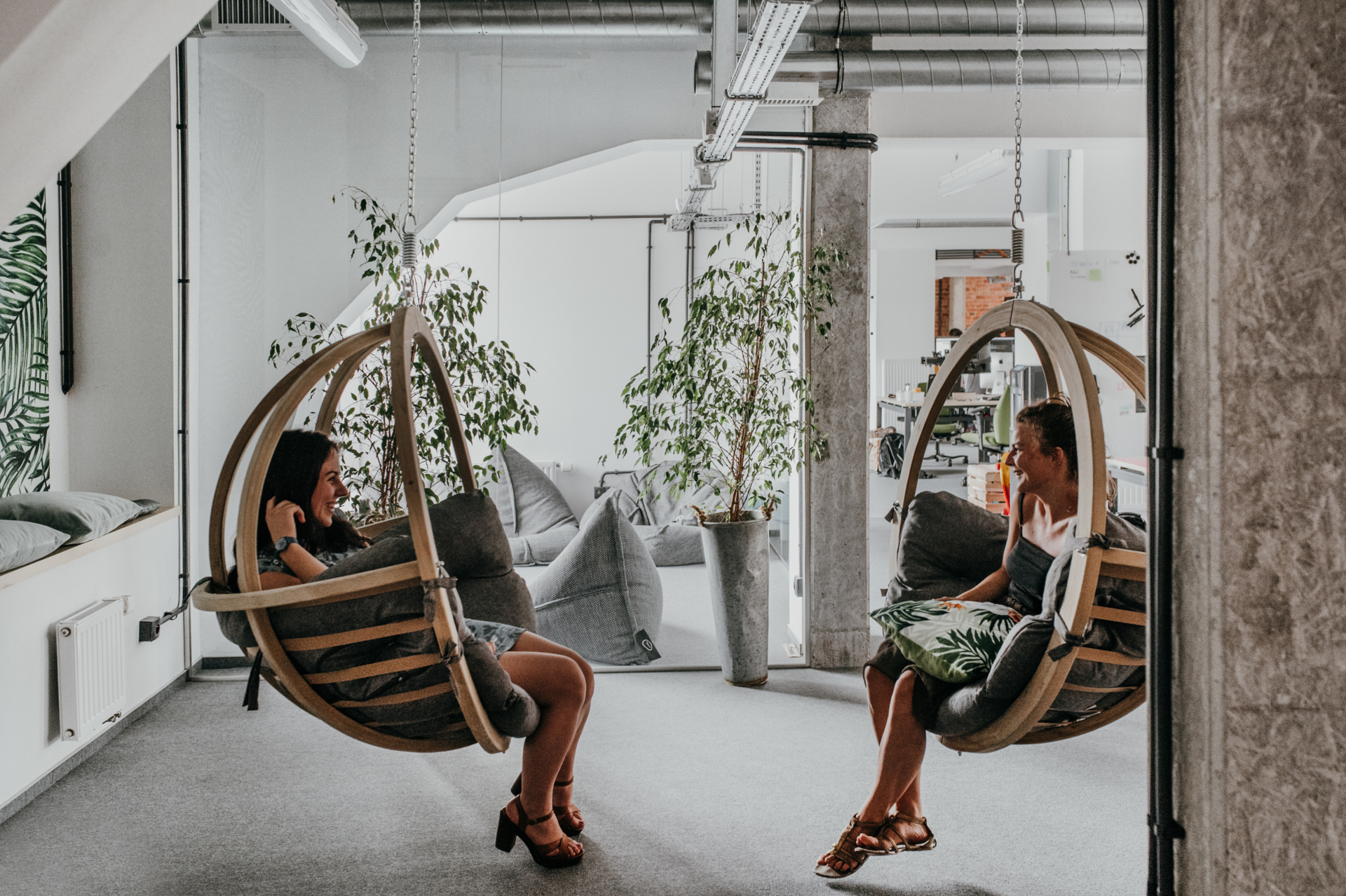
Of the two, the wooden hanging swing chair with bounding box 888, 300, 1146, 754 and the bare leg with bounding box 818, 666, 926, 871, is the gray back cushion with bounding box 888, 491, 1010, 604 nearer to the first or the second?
the bare leg with bounding box 818, 666, 926, 871

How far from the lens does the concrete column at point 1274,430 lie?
1362 mm

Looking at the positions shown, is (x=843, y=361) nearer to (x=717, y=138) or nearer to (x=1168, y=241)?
(x=717, y=138)

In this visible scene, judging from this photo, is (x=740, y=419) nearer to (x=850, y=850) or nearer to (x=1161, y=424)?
(x=850, y=850)

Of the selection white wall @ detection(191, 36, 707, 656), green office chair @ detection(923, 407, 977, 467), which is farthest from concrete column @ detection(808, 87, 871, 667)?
green office chair @ detection(923, 407, 977, 467)

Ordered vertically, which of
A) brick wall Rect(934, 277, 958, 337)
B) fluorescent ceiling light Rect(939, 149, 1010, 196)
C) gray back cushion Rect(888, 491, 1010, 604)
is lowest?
gray back cushion Rect(888, 491, 1010, 604)

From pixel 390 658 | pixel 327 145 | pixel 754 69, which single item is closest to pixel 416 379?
pixel 327 145

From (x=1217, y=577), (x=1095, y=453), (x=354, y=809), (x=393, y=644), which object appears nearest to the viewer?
(x=1217, y=577)

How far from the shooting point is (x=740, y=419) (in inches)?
168

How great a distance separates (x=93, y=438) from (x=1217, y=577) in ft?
13.7

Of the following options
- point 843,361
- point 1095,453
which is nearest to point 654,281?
point 843,361

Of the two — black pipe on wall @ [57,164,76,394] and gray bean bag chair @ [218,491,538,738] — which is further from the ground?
black pipe on wall @ [57,164,76,394]

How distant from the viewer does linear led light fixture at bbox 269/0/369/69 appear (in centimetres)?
304

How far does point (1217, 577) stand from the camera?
1.40 metres

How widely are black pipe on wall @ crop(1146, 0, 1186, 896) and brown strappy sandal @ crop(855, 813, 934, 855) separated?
3.77ft
